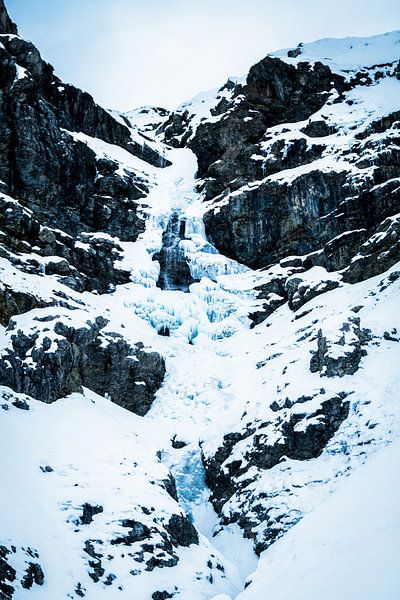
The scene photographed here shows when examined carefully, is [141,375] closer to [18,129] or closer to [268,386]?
[268,386]

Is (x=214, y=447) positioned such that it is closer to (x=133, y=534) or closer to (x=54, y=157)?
(x=133, y=534)

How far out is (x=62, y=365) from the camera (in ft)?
76.4

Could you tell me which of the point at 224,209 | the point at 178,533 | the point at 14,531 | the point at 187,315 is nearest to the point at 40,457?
the point at 14,531

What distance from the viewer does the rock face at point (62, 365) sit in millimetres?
22125

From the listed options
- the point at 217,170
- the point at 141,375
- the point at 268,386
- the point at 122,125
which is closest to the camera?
the point at 268,386

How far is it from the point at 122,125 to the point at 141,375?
4139cm

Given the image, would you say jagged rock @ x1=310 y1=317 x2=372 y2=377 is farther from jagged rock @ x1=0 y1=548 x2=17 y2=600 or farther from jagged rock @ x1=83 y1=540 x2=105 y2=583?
jagged rock @ x1=0 y1=548 x2=17 y2=600

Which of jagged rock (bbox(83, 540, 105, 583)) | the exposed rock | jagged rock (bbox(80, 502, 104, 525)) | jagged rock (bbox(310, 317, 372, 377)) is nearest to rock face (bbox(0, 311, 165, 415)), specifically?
jagged rock (bbox(80, 502, 104, 525))

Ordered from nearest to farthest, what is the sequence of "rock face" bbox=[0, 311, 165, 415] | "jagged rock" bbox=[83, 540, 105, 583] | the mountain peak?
"jagged rock" bbox=[83, 540, 105, 583], "rock face" bbox=[0, 311, 165, 415], the mountain peak

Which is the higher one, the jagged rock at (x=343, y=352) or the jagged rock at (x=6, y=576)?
the jagged rock at (x=343, y=352)

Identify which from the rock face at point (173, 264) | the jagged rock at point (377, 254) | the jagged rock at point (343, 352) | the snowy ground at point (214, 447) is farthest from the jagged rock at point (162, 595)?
the rock face at point (173, 264)

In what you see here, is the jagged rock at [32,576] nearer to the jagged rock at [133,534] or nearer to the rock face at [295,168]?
the jagged rock at [133,534]

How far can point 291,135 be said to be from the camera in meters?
53.3

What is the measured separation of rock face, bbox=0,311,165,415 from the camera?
2212 centimetres
